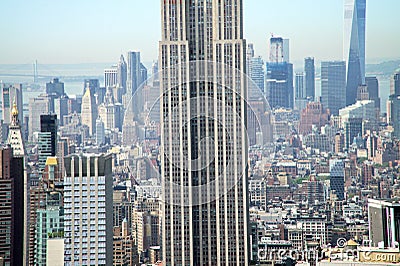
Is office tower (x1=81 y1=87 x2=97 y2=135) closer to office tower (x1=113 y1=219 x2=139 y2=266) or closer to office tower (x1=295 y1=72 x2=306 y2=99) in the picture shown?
office tower (x1=113 y1=219 x2=139 y2=266)

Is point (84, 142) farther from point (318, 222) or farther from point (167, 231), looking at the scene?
point (318, 222)

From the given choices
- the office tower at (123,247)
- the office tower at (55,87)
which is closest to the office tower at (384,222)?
the office tower at (123,247)

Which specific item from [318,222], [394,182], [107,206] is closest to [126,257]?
[107,206]

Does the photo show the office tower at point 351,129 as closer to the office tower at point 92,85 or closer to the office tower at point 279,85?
the office tower at point 279,85

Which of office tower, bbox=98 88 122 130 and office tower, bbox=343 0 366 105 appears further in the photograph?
office tower, bbox=343 0 366 105

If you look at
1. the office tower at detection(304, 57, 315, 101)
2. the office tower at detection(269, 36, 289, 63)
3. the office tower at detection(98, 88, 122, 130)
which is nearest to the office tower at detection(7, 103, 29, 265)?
the office tower at detection(98, 88, 122, 130)

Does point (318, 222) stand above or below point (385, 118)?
below
